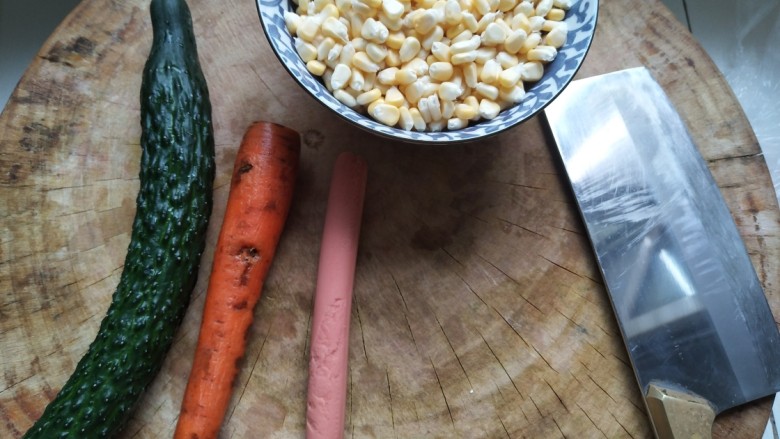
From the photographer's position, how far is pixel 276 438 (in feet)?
3.56

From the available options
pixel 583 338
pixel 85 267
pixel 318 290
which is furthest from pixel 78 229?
pixel 583 338

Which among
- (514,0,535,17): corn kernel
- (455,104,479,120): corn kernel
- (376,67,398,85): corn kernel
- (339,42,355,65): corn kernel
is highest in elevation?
(514,0,535,17): corn kernel

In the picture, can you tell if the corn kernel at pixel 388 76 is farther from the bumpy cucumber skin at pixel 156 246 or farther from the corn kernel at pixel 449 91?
the bumpy cucumber skin at pixel 156 246

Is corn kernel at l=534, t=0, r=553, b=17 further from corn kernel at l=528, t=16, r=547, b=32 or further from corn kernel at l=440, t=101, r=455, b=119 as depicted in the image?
corn kernel at l=440, t=101, r=455, b=119

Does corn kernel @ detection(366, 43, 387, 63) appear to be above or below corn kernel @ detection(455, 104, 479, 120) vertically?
above

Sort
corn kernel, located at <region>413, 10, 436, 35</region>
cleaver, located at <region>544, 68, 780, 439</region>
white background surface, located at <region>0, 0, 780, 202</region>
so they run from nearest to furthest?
corn kernel, located at <region>413, 10, 436, 35</region> < cleaver, located at <region>544, 68, 780, 439</region> < white background surface, located at <region>0, 0, 780, 202</region>

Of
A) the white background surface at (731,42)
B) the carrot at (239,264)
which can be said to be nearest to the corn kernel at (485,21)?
the carrot at (239,264)

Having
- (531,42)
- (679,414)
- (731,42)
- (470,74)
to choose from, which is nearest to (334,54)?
→ (470,74)

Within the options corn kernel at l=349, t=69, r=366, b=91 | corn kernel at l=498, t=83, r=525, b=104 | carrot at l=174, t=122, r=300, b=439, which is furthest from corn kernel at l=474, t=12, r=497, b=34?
carrot at l=174, t=122, r=300, b=439

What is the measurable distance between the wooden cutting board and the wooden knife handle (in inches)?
1.8

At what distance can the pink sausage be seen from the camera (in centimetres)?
104

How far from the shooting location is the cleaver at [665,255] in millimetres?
1079

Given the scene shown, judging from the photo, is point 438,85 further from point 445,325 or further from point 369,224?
point 445,325

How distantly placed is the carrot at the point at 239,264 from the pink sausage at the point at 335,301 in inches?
3.8
